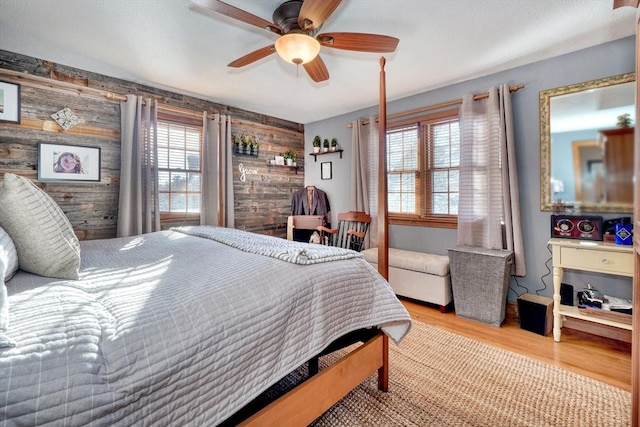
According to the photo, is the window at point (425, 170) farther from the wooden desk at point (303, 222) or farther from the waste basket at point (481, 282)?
the wooden desk at point (303, 222)

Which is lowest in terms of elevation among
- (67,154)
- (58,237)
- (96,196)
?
(58,237)

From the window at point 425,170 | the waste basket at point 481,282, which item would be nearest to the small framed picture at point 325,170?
the window at point 425,170

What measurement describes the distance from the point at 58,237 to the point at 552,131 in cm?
366

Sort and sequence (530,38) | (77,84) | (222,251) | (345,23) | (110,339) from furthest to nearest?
(77,84), (530,38), (345,23), (222,251), (110,339)

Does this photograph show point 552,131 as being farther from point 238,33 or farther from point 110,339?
point 110,339

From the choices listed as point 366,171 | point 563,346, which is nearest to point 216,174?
point 366,171

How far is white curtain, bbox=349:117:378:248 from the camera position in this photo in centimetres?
399

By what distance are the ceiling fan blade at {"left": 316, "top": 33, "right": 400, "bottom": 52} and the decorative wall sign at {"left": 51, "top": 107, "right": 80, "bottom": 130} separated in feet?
8.56

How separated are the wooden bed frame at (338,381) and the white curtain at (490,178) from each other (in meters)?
1.81

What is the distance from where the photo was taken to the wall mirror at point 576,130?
233cm

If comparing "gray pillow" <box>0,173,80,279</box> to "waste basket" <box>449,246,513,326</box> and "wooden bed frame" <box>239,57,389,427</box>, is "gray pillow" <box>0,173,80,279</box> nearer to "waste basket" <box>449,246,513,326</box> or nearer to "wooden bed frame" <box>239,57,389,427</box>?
"wooden bed frame" <box>239,57,389,427</box>

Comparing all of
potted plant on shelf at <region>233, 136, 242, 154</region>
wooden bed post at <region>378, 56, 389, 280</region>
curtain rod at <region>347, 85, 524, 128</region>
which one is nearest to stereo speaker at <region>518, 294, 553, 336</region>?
wooden bed post at <region>378, 56, 389, 280</region>

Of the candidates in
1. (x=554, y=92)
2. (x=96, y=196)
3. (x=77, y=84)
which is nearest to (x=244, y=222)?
(x=96, y=196)

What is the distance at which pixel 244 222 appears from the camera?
4.29 meters
